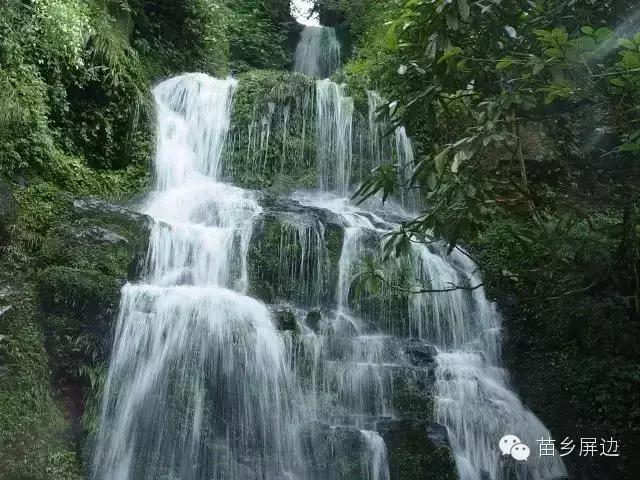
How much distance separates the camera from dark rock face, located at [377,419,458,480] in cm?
593

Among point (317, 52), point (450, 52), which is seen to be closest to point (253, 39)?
point (317, 52)

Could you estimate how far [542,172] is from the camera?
11.7 meters

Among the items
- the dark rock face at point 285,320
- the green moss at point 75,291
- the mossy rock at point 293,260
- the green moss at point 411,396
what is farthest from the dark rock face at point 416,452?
the green moss at point 75,291

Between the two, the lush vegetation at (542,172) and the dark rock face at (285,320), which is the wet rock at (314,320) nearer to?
the dark rock face at (285,320)

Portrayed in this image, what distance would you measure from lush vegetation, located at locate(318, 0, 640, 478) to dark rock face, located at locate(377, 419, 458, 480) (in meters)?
1.77

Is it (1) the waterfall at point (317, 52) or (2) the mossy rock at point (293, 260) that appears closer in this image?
(2) the mossy rock at point (293, 260)

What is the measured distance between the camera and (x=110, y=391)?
592cm

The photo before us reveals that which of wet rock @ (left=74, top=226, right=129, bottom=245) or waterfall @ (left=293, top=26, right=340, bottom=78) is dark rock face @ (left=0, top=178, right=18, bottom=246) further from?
waterfall @ (left=293, top=26, right=340, bottom=78)

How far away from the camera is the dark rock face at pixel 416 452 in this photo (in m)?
5.93

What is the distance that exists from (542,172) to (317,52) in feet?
26.4

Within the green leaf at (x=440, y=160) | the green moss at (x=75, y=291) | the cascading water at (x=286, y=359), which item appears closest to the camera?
the green leaf at (x=440, y=160)

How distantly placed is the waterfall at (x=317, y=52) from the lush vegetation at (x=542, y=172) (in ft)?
12.6

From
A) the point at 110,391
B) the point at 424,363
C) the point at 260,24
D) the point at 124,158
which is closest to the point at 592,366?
the point at 424,363

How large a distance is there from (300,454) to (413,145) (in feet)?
24.3
